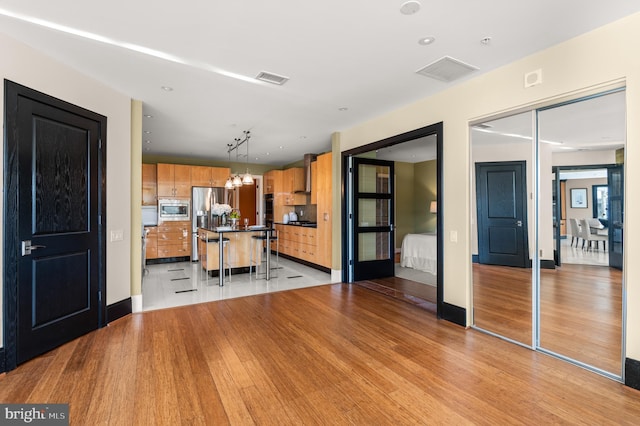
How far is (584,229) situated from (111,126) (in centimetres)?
521

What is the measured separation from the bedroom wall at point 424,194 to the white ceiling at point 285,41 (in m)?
4.74

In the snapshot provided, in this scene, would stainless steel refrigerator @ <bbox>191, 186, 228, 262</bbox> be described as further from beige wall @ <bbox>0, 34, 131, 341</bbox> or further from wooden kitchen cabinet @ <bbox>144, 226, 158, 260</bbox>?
beige wall @ <bbox>0, 34, 131, 341</bbox>

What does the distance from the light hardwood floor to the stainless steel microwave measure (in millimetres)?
4582

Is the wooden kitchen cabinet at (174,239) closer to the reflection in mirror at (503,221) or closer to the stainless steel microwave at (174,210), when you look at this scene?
the stainless steel microwave at (174,210)

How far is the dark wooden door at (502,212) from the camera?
134 inches

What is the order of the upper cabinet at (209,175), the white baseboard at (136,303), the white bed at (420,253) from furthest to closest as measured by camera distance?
the upper cabinet at (209,175), the white bed at (420,253), the white baseboard at (136,303)

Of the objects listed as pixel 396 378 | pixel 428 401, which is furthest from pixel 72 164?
pixel 428 401

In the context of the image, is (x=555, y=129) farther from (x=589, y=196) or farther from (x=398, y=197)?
(x=398, y=197)

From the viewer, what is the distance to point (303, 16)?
2348 mm

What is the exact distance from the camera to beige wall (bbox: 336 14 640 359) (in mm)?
2303

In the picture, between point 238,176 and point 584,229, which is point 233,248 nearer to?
point 238,176

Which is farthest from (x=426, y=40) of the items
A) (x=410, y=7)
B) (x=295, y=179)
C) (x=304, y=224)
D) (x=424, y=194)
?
(x=424, y=194)

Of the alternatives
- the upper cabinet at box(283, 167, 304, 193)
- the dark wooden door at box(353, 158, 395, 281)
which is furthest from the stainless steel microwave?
the dark wooden door at box(353, 158, 395, 281)

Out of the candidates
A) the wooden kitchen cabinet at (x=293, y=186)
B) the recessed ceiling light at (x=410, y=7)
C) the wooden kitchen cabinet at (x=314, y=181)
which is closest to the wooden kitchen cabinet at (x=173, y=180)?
the wooden kitchen cabinet at (x=293, y=186)
